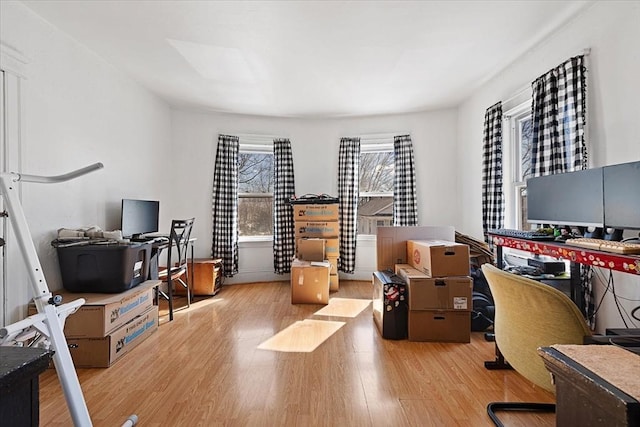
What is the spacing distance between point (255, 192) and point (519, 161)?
3716mm

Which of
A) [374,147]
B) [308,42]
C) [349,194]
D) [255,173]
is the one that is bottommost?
[349,194]

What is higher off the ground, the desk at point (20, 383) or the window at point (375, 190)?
the window at point (375, 190)

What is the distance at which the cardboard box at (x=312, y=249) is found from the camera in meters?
4.21

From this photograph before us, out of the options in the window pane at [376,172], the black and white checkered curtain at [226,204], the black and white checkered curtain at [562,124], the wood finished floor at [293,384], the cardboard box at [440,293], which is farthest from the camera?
the window pane at [376,172]

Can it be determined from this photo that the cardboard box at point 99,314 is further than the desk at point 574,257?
Yes

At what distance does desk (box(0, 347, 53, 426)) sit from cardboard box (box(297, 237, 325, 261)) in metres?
3.55

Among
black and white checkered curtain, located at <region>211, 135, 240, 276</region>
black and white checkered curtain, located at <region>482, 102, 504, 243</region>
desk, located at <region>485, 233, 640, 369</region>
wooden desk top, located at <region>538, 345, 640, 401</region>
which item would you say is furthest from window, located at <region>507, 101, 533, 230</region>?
black and white checkered curtain, located at <region>211, 135, 240, 276</region>

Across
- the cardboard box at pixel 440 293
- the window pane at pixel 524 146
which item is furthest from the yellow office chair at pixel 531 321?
the window pane at pixel 524 146

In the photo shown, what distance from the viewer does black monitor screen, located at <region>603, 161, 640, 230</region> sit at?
1.75 metres

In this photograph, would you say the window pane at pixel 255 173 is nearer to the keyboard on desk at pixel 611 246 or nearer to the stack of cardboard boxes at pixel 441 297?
the stack of cardboard boxes at pixel 441 297

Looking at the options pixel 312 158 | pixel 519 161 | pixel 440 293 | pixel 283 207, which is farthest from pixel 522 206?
pixel 283 207

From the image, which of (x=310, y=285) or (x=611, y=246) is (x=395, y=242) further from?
(x=611, y=246)

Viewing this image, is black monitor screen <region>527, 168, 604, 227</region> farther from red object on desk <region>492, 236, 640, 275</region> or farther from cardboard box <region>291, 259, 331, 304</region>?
cardboard box <region>291, 259, 331, 304</region>

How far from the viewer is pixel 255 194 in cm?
517
